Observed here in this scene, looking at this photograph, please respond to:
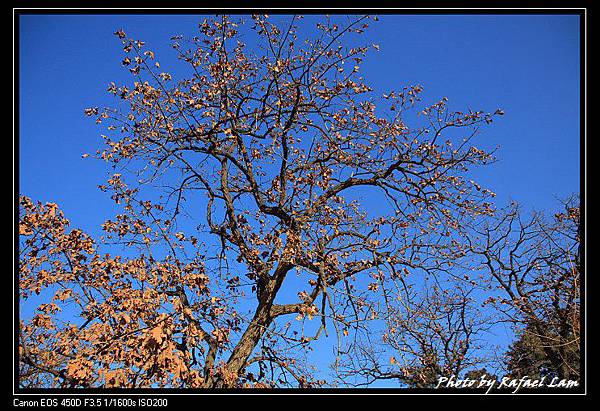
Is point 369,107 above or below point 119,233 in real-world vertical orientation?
above

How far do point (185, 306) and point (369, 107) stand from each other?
16.9 ft

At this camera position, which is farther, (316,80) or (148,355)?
(316,80)

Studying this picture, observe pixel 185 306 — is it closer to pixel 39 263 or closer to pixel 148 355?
pixel 148 355

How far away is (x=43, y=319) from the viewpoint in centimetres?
920

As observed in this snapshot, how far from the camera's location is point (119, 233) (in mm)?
10344
